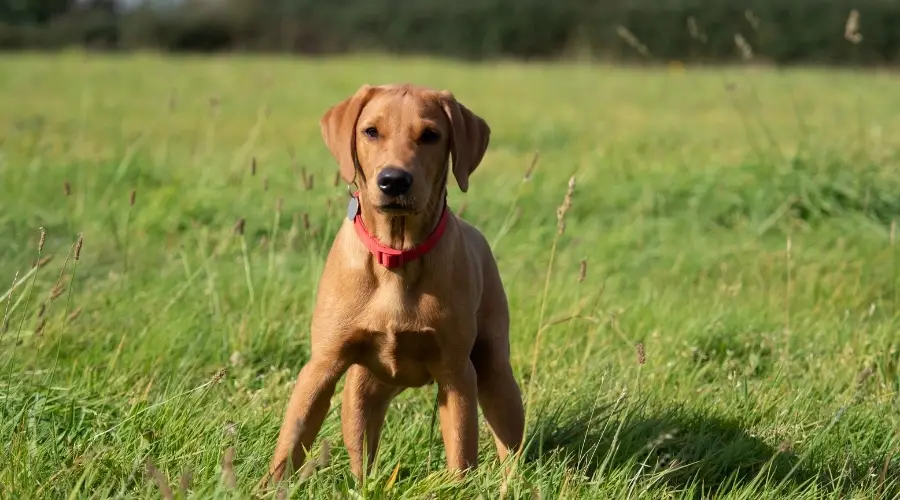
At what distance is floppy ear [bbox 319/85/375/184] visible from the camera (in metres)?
3.38

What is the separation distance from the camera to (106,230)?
635 cm

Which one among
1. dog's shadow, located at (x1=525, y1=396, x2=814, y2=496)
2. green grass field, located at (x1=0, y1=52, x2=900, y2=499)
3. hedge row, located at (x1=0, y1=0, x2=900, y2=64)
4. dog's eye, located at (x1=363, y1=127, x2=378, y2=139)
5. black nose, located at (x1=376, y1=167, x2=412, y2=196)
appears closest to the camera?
black nose, located at (x1=376, y1=167, x2=412, y2=196)

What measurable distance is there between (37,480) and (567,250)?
13.9 ft

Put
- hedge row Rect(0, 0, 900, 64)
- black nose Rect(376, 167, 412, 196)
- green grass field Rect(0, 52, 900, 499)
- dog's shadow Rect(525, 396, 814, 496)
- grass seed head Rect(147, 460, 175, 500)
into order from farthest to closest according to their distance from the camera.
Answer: hedge row Rect(0, 0, 900, 64) → dog's shadow Rect(525, 396, 814, 496) → green grass field Rect(0, 52, 900, 499) → black nose Rect(376, 167, 412, 196) → grass seed head Rect(147, 460, 175, 500)

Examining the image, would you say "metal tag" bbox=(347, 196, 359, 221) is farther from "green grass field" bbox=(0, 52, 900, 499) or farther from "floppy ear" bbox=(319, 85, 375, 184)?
"green grass field" bbox=(0, 52, 900, 499)

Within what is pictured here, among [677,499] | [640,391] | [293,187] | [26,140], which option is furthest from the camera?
[26,140]

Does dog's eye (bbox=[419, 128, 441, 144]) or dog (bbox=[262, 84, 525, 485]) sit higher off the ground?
dog's eye (bbox=[419, 128, 441, 144])

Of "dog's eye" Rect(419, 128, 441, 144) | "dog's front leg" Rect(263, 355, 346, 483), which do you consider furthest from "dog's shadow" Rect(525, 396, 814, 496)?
"dog's eye" Rect(419, 128, 441, 144)

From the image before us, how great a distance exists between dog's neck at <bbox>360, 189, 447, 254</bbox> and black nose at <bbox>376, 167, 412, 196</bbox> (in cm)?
26

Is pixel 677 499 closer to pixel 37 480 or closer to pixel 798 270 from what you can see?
pixel 37 480

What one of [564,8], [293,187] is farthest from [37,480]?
[564,8]

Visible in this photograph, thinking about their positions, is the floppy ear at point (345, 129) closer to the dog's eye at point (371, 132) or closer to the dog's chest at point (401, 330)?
the dog's eye at point (371, 132)

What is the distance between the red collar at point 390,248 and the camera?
3336 mm

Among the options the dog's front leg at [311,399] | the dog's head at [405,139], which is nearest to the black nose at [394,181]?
the dog's head at [405,139]
